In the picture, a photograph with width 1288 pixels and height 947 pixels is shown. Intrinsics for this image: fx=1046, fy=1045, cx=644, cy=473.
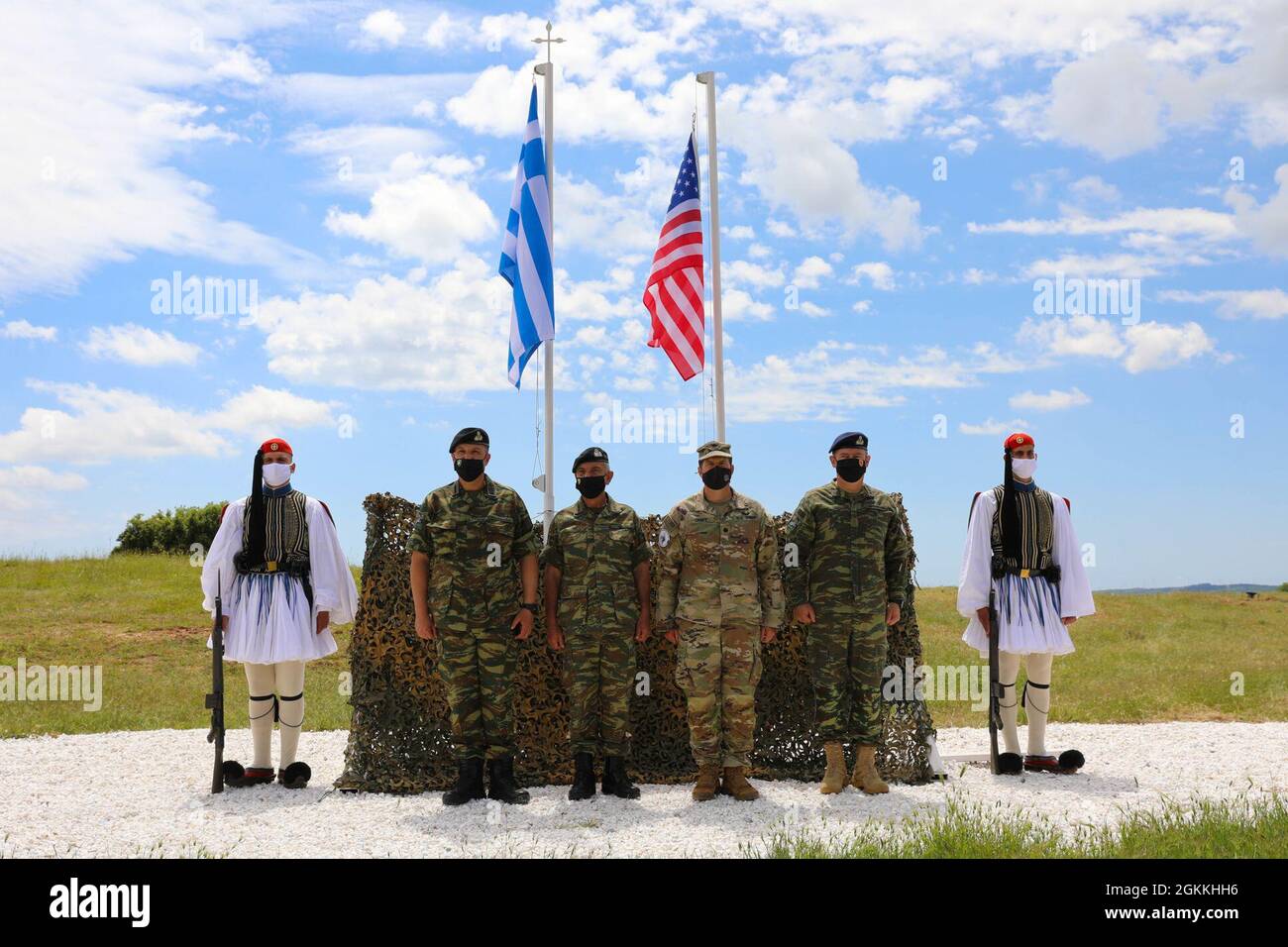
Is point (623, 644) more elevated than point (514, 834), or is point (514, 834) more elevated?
point (623, 644)

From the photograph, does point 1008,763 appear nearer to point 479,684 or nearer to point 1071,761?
point 1071,761

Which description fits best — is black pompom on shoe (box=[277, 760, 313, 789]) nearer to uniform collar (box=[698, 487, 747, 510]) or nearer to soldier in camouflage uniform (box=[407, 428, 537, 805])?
soldier in camouflage uniform (box=[407, 428, 537, 805])

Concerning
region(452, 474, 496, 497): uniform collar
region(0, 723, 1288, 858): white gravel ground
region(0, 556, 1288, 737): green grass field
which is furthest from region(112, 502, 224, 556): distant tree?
region(452, 474, 496, 497): uniform collar

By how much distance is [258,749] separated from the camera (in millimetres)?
8758

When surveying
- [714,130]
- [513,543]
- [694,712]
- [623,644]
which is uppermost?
[714,130]

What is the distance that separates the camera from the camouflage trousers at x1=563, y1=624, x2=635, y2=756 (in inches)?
309

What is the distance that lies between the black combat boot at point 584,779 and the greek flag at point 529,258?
15.6 feet

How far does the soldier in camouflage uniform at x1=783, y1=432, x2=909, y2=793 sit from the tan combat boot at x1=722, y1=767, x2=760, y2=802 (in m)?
0.63

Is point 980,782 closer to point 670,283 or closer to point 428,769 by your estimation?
point 428,769

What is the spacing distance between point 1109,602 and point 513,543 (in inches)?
822

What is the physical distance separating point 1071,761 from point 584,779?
439cm

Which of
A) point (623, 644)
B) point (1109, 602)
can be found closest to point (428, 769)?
point (623, 644)

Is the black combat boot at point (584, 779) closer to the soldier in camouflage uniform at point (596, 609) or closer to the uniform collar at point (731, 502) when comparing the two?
the soldier in camouflage uniform at point (596, 609)

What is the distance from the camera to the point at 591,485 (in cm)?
792
